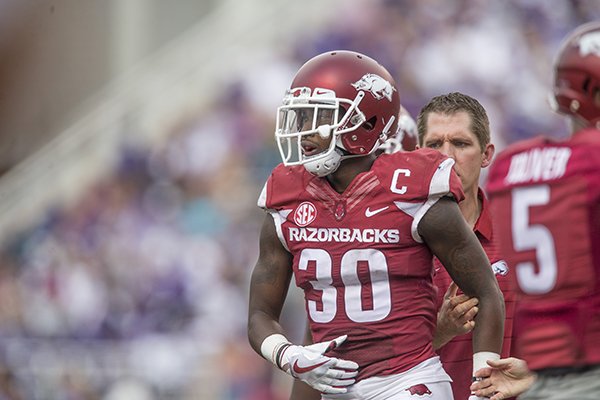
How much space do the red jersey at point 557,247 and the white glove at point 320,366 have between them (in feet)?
1.83

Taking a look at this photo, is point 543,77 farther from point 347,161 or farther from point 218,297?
point 347,161

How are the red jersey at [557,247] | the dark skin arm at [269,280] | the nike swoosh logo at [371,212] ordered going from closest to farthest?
the red jersey at [557,247] < the nike swoosh logo at [371,212] < the dark skin arm at [269,280]

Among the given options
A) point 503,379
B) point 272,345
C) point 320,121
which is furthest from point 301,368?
point 320,121

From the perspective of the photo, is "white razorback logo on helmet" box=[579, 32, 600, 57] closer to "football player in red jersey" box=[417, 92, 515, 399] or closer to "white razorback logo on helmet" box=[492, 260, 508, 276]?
"football player in red jersey" box=[417, 92, 515, 399]

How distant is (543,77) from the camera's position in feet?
34.3

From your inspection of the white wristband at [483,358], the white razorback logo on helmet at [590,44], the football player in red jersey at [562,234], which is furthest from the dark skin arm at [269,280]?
the white razorback logo on helmet at [590,44]

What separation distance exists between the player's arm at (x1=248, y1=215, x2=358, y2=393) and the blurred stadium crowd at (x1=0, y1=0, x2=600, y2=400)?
5.70 meters

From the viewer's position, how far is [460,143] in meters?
4.32

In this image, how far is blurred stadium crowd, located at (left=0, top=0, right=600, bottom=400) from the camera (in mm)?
10242

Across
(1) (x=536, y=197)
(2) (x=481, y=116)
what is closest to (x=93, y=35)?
(2) (x=481, y=116)

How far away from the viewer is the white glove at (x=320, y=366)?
3512 mm

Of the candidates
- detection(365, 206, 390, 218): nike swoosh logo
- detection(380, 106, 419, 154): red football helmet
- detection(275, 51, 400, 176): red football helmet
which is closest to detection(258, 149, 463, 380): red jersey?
detection(365, 206, 390, 218): nike swoosh logo

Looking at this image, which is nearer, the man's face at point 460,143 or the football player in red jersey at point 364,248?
the football player in red jersey at point 364,248

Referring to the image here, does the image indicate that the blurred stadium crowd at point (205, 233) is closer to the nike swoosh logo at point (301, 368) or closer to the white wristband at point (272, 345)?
the white wristband at point (272, 345)
